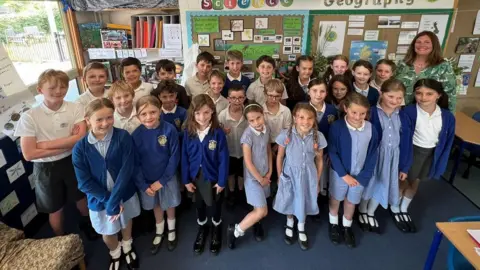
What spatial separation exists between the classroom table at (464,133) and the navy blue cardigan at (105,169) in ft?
9.95

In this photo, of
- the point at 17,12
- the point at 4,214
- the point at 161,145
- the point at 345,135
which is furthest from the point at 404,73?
the point at 17,12

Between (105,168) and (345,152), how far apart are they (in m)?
1.60

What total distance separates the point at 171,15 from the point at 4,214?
2505mm

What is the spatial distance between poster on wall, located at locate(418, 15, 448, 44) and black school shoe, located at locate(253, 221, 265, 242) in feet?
9.08

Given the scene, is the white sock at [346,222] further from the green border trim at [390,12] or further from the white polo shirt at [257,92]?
the green border trim at [390,12]

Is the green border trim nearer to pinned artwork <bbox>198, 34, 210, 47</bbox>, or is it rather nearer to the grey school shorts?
pinned artwork <bbox>198, 34, 210, 47</bbox>

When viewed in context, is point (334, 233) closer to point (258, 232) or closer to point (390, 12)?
point (258, 232)

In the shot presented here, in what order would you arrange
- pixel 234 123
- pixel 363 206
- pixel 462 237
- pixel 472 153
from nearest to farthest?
pixel 462 237
pixel 234 123
pixel 363 206
pixel 472 153

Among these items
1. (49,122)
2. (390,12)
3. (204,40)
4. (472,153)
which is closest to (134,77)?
(49,122)

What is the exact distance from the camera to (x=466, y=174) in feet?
10.4

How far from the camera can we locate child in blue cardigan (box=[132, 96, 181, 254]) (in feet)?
6.23

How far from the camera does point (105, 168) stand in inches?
68.8

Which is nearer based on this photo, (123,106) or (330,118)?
(123,106)

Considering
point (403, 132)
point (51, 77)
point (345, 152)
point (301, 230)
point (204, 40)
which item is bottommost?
point (301, 230)
